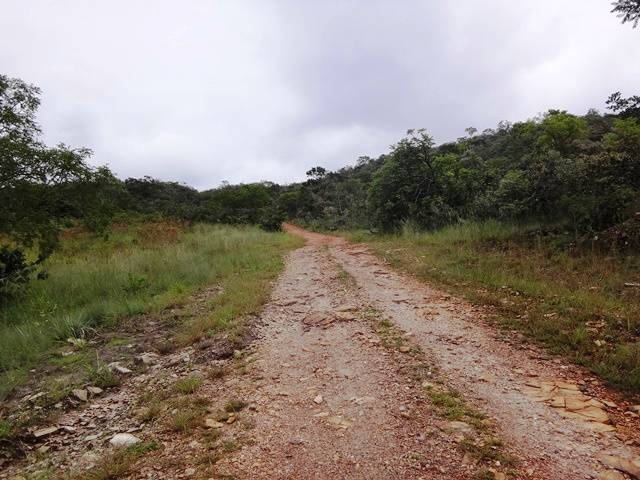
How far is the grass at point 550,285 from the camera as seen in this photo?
159 inches

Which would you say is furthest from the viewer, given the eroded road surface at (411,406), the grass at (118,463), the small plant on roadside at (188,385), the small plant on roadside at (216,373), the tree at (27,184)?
the tree at (27,184)

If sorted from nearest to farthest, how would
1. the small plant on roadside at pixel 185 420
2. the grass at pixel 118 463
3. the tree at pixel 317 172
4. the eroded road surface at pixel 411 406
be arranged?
1. the eroded road surface at pixel 411 406
2. the grass at pixel 118 463
3. the small plant on roadside at pixel 185 420
4. the tree at pixel 317 172

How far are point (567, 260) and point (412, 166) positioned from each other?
10.9m

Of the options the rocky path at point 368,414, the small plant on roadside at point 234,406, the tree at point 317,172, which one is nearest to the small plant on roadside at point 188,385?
the rocky path at point 368,414

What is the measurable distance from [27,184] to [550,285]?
33.5ft

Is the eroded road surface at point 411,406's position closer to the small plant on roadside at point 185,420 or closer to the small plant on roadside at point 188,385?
the small plant on roadside at point 188,385

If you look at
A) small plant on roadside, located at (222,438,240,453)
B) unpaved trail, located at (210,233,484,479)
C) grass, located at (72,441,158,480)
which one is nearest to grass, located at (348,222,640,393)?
unpaved trail, located at (210,233,484,479)

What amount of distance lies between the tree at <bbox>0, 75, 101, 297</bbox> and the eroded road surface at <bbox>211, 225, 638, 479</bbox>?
6.24 metres

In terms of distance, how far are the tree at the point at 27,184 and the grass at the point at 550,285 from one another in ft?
26.0

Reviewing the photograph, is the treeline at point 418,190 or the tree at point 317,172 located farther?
the tree at point 317,172

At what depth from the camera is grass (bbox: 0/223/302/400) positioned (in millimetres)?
5477

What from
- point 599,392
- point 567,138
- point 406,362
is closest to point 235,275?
point 406,362

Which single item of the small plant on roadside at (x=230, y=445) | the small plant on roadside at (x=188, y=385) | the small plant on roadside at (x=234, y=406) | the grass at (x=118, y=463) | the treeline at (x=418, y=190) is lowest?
the grass at (x=118, y=463)

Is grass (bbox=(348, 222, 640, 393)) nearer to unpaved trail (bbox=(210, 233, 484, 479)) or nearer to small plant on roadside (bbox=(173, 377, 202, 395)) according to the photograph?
unpaved trail (bbox=(210, 233, 484, 479))
